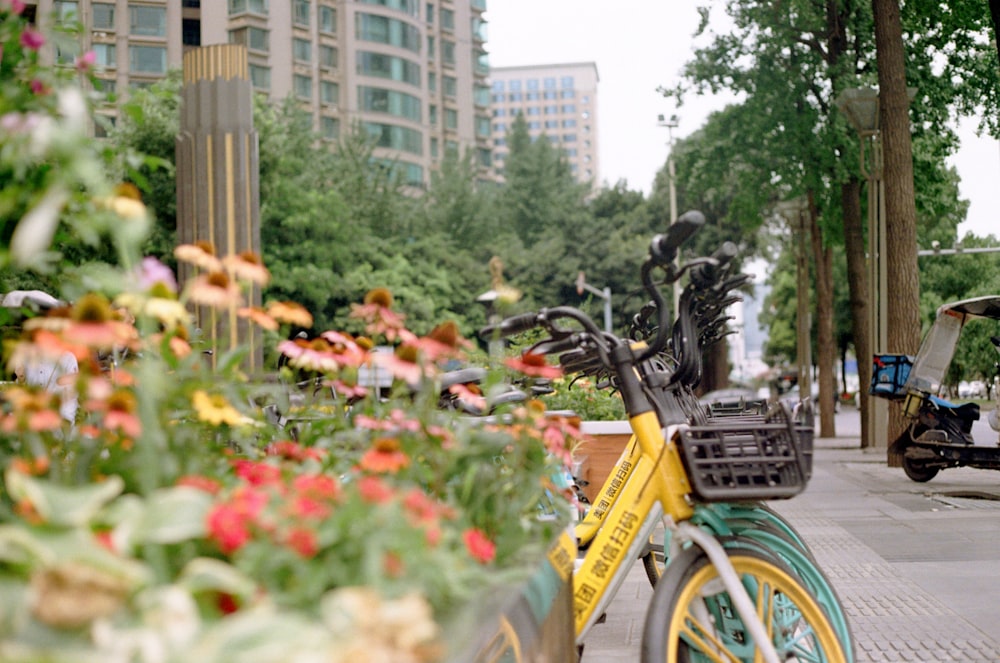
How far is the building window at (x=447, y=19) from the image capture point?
267ft

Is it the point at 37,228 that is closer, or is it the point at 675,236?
the point at 37,228

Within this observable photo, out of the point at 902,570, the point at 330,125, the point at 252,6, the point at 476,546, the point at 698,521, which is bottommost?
the point at 902,570

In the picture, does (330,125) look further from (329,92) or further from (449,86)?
(449,86)

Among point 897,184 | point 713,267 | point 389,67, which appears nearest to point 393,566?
point 713,267

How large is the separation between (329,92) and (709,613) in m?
68.8

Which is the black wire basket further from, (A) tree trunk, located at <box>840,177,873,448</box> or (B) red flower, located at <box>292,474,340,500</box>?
(A) tree trunk, located at <box>840,177,873,448</box>

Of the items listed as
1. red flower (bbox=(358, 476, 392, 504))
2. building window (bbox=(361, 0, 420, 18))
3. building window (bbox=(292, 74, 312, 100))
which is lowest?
red flower (bbox=(358, 476, 392, 504))

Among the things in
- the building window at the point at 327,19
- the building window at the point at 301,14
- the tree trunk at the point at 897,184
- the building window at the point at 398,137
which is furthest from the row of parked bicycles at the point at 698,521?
the building window at the point at 398,137

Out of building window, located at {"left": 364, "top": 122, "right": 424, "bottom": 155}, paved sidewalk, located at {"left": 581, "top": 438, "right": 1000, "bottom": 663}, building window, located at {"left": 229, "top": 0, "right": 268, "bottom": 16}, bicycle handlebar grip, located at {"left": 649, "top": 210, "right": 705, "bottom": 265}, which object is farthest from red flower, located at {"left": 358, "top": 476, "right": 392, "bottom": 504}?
building window, located at {"left": 364, "top": 122, "right": 424, "bottom": 155}

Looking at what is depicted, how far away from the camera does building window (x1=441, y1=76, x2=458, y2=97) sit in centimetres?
8138

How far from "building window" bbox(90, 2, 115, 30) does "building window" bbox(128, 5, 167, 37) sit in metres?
0.35

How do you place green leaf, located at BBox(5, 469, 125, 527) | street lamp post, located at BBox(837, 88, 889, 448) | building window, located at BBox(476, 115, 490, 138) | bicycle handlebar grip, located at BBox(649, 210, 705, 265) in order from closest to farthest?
green leaf, located at BBox(5, 469, 125, 527) → bicycle handlebar grip, located at BBox(649, 210, 705, 265) → street lamp post, located at BBox(837, 88, 889, 448) → building window, located at BBox(476, 115, 490, 138)

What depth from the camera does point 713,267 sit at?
4.16 metres

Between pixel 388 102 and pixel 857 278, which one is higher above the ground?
pixel 388 102
